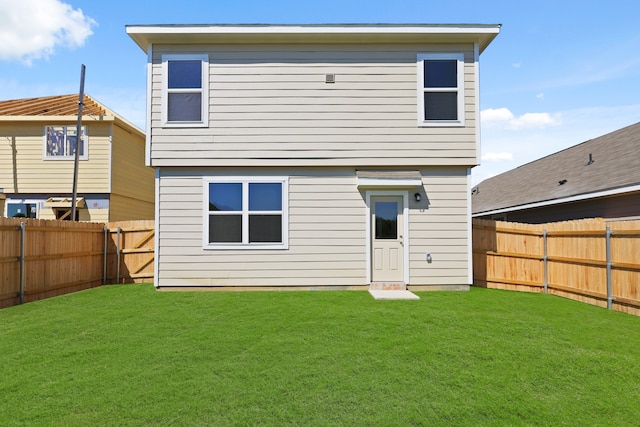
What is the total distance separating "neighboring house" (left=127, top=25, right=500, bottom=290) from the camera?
7.75m

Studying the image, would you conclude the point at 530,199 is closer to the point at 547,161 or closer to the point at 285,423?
the point at 547,161

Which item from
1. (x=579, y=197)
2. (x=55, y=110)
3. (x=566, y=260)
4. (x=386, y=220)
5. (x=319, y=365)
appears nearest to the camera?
(x=319, y=365)

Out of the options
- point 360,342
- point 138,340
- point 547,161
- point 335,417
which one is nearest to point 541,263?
point 360,342

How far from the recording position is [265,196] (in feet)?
25.8

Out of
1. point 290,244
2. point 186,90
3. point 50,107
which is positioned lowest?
point 290,244

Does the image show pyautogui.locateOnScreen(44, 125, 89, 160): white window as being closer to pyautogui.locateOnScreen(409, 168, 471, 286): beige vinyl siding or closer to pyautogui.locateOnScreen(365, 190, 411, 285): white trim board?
pyautogui.locateOnScreen(365, 190, 411, 285): white trim board

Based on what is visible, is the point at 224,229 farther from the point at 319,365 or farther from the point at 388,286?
the point at 319,365

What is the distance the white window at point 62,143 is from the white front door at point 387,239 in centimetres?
1145

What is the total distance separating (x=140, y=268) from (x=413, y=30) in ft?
30.8

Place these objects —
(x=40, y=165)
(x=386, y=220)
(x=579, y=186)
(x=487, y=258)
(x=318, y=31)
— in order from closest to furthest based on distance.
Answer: (x=318, y=31), (x=386, y=220), (x=487, y=258), (x=579, y=186), (x=40, y=165)

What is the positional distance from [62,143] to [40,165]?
113 centimetres

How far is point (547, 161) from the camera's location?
16.0m

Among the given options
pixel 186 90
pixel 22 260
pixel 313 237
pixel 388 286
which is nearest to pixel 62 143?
pixel 22 260

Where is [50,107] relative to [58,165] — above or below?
above
